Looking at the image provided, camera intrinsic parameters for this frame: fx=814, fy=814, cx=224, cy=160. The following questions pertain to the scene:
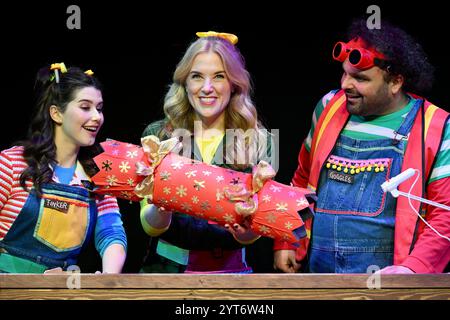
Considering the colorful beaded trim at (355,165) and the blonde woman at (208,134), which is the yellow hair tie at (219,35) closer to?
the blonde woman at (208,134)

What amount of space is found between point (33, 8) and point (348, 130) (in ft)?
5.05

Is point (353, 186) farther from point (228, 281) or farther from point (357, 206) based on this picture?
point (228, 281)

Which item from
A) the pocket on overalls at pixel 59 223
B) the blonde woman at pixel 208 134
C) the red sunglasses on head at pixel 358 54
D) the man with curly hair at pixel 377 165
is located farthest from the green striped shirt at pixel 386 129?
the pocket on overalls at pixel 59 223

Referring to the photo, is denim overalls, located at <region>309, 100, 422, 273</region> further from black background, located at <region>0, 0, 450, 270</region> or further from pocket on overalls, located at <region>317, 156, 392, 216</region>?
black background, located at <region>0, 0, 450, 270</region>

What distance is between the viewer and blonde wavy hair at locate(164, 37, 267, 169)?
3.33m

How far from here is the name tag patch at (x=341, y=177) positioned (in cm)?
318

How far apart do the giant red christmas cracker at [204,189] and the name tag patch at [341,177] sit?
1.22 feet

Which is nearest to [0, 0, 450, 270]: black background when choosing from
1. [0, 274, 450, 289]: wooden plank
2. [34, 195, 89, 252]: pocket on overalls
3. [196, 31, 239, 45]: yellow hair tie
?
[196, 31, 239, 45]: yellow hair tie

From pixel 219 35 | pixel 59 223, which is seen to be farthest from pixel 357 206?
pixel 59 223

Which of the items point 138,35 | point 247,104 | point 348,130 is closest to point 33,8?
point 138,35

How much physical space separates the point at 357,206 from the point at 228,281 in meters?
0.75

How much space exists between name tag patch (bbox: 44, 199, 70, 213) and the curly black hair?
134 cm

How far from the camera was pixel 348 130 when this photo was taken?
→ 10.8 feet
